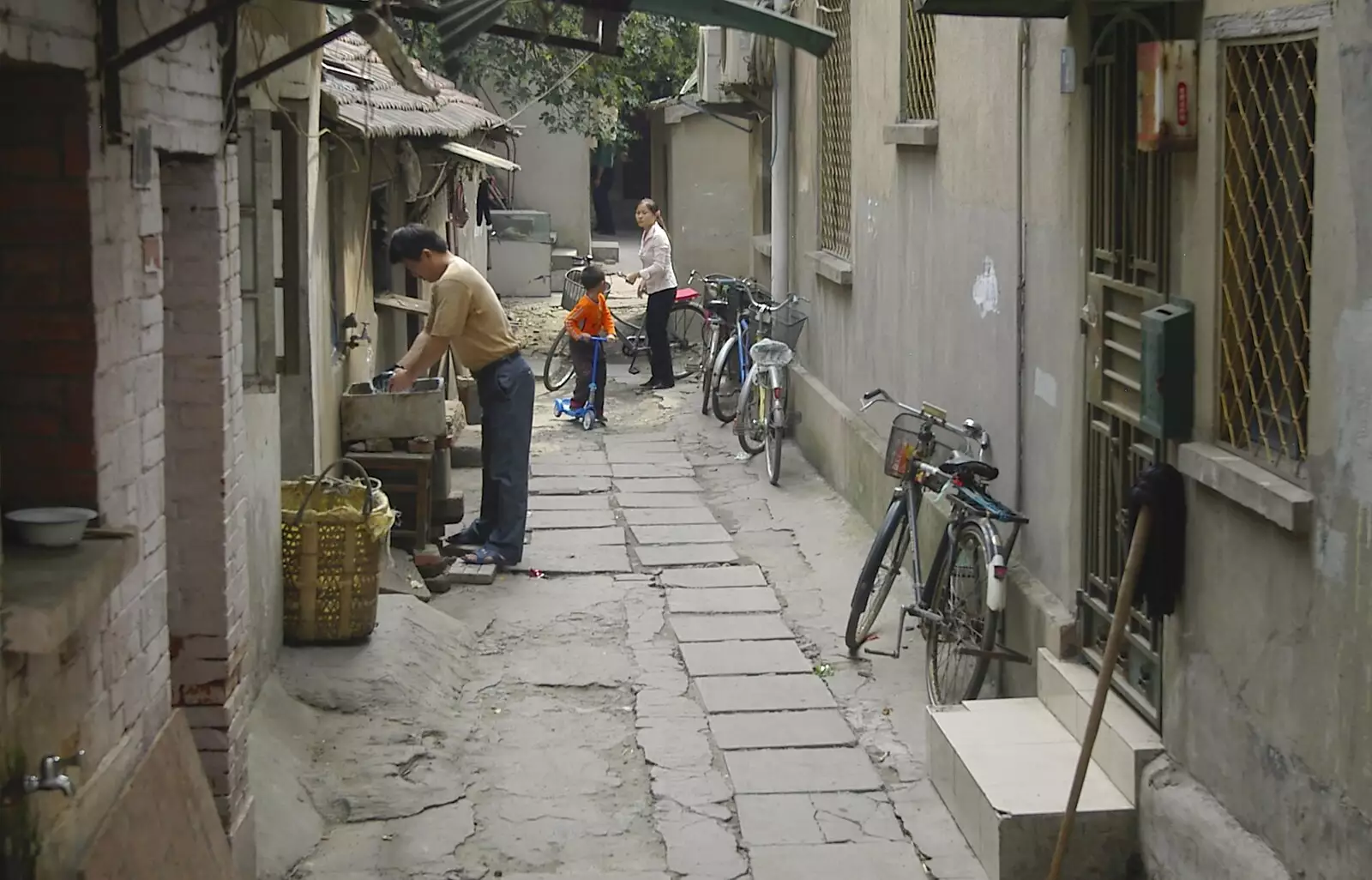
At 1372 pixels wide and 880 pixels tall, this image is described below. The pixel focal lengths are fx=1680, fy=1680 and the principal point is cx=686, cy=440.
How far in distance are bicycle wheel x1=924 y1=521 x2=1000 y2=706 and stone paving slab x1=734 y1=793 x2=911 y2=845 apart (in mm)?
764

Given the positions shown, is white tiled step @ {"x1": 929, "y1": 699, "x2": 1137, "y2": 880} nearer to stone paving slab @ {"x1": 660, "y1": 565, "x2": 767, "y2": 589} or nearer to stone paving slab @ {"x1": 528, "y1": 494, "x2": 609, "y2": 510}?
stone paving slab @ {"x1": 660, "y1": 565, "x2": 767, "y2": 589}

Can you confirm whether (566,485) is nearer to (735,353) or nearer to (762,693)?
(735,353)

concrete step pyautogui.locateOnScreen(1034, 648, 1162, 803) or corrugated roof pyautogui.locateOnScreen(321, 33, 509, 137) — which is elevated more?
corrugated roof pyautogui.locateOnScreen(321, 33, 509, 137)

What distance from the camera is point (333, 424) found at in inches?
335

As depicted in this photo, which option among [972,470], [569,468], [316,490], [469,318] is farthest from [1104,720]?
[569,468]

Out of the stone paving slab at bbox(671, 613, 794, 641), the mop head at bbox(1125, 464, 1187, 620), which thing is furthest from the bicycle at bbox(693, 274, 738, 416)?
the mop head at bbox(1125, 464, 1187, 620)

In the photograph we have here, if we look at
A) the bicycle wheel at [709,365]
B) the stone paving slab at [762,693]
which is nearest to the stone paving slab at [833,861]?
the stone paving slab at [762,693]

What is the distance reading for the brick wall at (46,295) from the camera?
3.78 m

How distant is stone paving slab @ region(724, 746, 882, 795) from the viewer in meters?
6.22

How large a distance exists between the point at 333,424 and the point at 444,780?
9.01 feet

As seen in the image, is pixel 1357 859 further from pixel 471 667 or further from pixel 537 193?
pixel 537 193

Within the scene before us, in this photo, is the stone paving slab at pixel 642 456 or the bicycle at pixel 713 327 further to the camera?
the bicycle at pixel 713 327

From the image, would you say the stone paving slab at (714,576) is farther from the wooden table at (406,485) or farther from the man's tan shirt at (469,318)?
the man's tan shirt at (469,318)

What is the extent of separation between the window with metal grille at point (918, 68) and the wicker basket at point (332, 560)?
→ 366 cm
